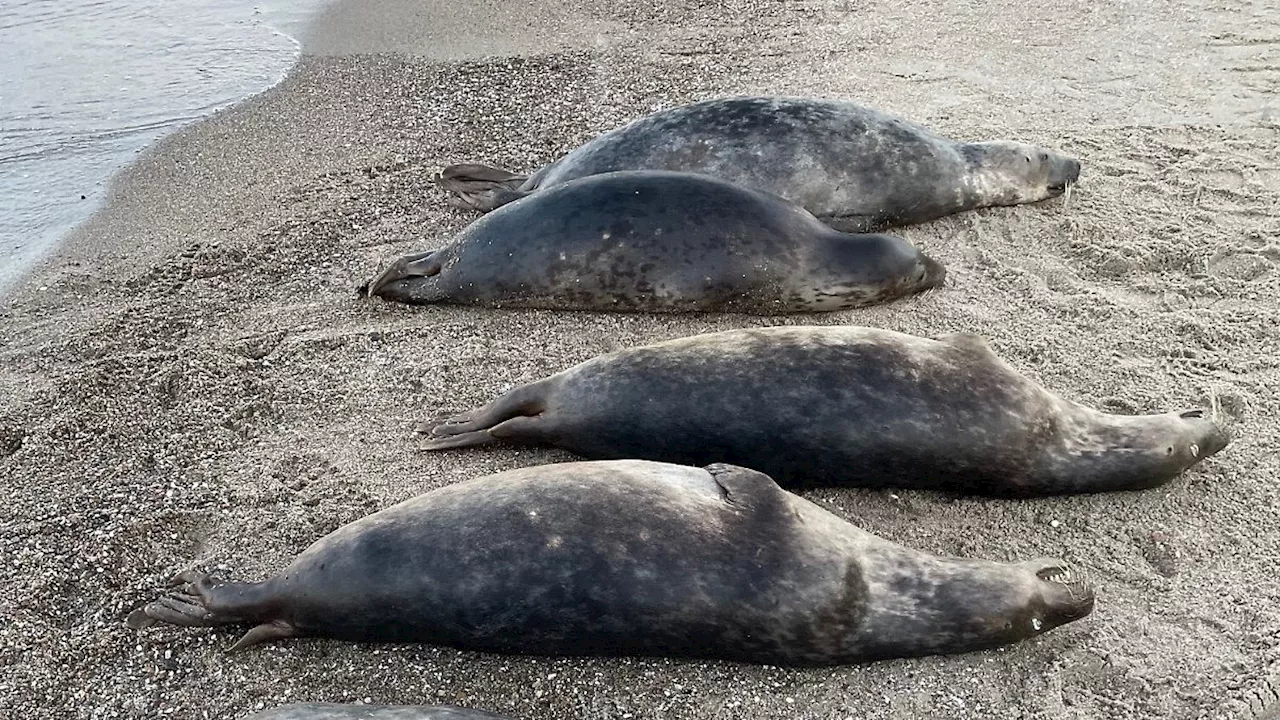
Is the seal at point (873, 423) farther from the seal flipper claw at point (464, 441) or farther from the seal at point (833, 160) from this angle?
the seal at point (833, 160)

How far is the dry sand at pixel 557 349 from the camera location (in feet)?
10.1

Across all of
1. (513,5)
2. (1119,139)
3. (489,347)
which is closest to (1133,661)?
(489,347)

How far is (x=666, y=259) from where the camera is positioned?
4.67m

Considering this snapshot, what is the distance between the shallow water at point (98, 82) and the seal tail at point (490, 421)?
2753mm

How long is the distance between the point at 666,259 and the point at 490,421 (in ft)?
3.80

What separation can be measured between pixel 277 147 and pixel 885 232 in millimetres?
3708

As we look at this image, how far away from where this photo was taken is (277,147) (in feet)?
21.8

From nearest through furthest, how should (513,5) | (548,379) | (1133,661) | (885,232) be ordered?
(1133,661), (548,379), (885,232), (513,5)

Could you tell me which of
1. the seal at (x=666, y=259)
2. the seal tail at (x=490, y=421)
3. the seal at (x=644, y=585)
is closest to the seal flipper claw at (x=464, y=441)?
the seal tail at (x=490, y=421)

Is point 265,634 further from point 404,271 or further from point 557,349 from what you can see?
point 404,271

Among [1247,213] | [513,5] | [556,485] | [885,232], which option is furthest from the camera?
[513,5]

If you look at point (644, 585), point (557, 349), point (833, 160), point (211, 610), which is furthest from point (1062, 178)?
point (211, 610)

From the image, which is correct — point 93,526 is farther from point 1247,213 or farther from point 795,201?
point 1247,213

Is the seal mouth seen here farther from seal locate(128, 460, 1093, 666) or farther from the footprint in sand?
seal locate(128, 460, 1093, 666)
